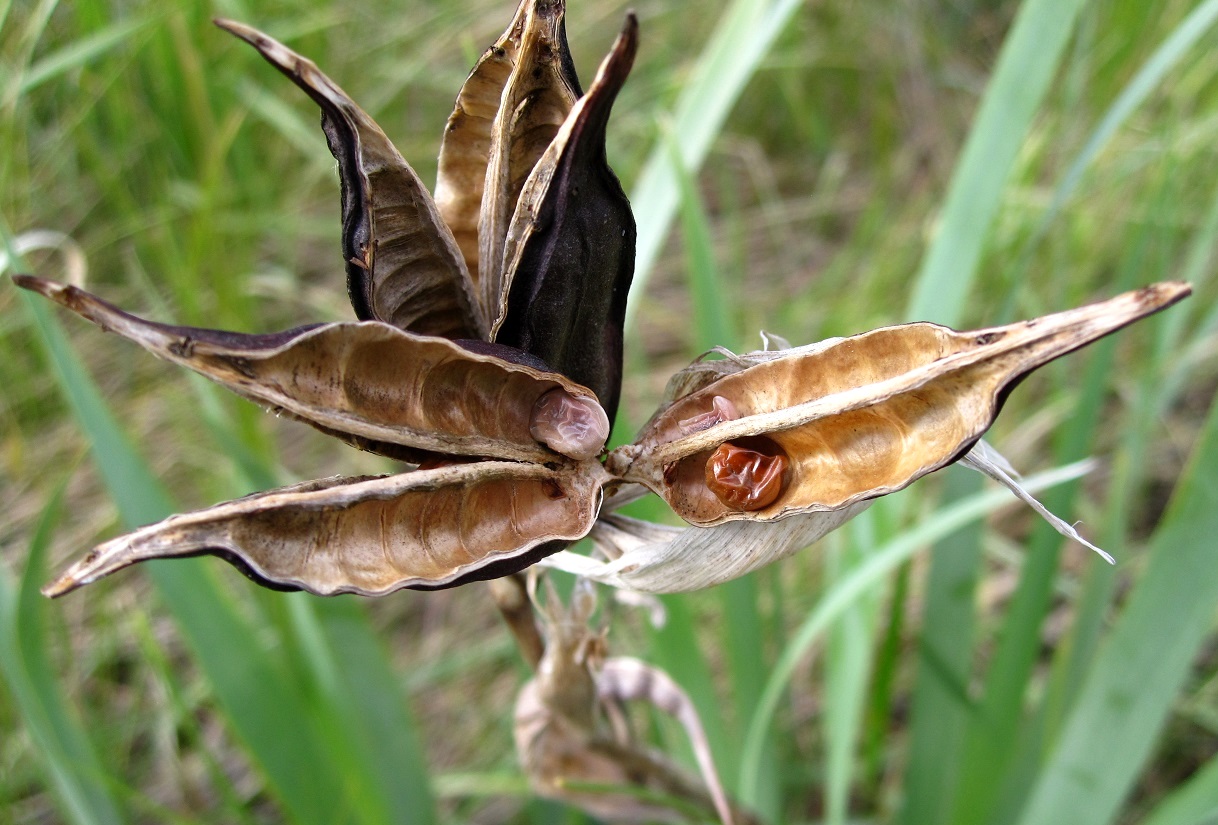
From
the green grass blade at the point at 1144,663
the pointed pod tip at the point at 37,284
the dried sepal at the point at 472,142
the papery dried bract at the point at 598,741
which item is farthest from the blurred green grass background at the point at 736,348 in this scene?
the pointed pod tip at the point at 37,284

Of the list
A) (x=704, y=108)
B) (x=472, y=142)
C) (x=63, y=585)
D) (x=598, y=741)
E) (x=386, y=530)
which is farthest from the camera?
(x=704, y=108)

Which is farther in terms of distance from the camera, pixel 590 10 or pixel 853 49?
pixel 853 49

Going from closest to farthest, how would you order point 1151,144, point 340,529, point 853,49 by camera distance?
point 340,529 < point 1151,144 < point 853,49

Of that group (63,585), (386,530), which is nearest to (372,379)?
(386,530)

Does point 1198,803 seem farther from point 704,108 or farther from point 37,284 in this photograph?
point 37,284

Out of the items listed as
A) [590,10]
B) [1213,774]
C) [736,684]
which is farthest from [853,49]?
[1213,774]

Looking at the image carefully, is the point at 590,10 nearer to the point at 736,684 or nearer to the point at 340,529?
the point at 736,684

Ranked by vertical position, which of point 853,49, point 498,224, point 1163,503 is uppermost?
point 853,49

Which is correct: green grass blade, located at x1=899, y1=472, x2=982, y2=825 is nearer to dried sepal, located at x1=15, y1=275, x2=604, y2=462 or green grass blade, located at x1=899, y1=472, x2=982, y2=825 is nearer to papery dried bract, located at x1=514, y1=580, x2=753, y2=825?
papery dried bract, located at x1=514, y1=580, x2=753, y2=825
